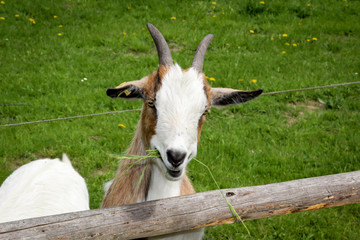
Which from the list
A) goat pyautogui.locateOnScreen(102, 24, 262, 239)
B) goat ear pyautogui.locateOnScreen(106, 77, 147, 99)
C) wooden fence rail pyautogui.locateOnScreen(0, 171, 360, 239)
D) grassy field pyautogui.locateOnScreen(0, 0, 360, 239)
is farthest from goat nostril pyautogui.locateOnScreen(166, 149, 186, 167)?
grassy field pyautogui.locateOnScreen(0, 0, 360, 239)

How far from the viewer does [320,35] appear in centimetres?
819

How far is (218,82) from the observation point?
6297 millimetres

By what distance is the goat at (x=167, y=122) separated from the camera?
8.00 ft

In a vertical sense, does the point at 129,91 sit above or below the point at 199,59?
below

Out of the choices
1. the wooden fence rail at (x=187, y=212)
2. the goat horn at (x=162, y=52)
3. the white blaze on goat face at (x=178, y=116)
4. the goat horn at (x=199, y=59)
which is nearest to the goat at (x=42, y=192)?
the wooden fence rail at (x=187, y=212)

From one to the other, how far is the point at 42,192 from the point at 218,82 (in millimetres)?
3719

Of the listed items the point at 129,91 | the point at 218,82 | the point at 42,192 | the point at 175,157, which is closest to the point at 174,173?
the point at 175,157

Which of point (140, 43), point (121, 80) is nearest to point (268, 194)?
point (121, 80)

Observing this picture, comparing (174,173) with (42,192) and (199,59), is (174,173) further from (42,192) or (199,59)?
(42,192)

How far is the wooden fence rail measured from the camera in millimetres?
2070

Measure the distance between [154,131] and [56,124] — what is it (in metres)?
3.12

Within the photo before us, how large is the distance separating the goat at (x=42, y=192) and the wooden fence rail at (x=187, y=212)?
0.99m

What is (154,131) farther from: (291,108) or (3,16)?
(3,16)

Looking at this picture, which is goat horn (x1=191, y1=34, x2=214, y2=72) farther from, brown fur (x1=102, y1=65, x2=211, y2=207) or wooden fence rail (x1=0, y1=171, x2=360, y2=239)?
wooden fence rail (x1=0, y1=171, x2=360, y2=239)
